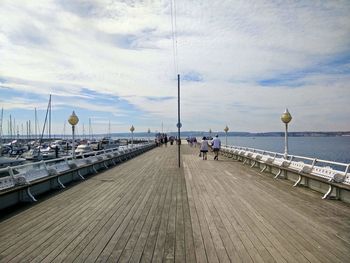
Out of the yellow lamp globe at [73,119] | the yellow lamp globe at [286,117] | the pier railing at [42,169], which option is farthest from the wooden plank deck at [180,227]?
the yellow lamp globe at [73,119]

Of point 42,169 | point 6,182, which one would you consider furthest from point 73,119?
point 6,182

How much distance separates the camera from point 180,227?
241 inches

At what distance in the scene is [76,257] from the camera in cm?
468

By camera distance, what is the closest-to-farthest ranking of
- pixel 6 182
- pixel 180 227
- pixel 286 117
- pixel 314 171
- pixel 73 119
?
pixel 180 227
pixel 6 182
pixel 314 171
pixel 286 117
pixel 73 119

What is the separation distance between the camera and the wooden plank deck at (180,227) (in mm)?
4777

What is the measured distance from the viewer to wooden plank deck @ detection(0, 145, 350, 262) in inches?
188

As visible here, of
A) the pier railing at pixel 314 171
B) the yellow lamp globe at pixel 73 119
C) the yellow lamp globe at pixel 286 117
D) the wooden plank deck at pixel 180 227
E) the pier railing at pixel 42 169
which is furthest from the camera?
the yellow lamp globe at pixel 73 119

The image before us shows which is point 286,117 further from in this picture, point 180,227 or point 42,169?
point 42,169

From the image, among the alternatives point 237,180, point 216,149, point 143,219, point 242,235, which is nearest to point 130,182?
point 237,180

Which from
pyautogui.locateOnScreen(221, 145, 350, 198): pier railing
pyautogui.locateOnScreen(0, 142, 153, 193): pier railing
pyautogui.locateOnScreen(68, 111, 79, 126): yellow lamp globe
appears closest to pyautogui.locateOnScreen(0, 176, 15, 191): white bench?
pyautogui.locateOnScreen(0, 142, 153, 193): pier railing

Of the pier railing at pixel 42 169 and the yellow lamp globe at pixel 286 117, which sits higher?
the yellow lamp globe at pixel 286 117

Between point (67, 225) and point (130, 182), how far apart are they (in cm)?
595

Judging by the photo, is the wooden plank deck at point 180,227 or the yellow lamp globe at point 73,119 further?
the yellow lamp globe at point 73,119

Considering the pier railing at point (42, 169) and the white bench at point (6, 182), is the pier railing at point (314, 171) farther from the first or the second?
the white bench at point (6, 182)
